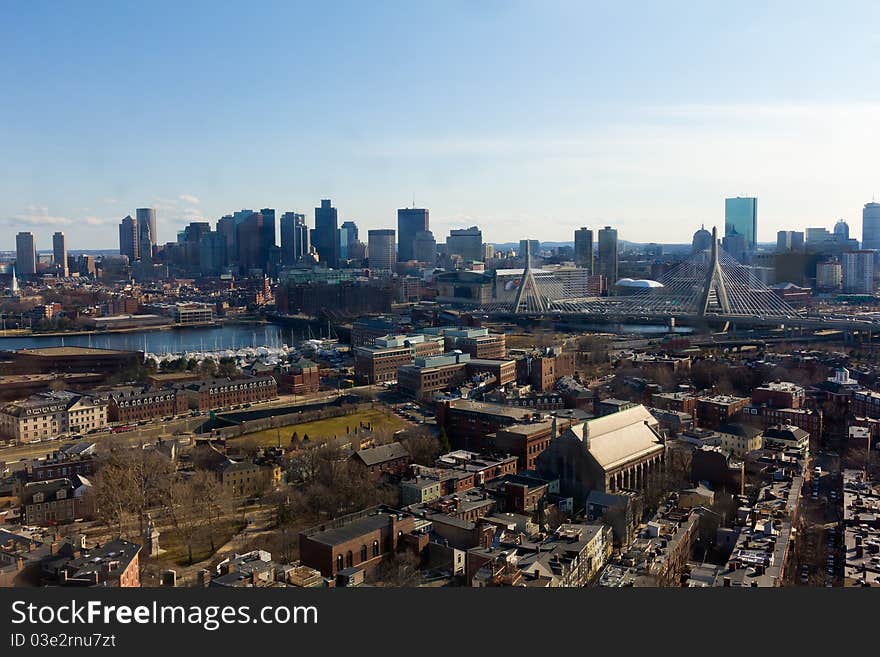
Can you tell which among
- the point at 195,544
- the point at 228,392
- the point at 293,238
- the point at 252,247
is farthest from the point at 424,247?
the point at 195,544

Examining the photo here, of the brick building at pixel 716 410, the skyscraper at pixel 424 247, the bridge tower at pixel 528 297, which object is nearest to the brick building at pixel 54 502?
the brick building at pixel 716 410

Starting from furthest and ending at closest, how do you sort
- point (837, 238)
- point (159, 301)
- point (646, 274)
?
point (837, 238)
point (646, 274)
point (159, 301)

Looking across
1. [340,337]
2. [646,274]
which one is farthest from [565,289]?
[340,337]

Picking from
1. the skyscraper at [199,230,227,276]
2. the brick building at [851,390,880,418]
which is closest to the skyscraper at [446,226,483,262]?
the skyscraper at [199,230,227,276]

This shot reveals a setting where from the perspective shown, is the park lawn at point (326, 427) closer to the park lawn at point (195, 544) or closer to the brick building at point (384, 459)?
the brick building at point (384, 459)

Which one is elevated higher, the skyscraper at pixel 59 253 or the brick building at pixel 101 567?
the skyscraper at pixel 59 253

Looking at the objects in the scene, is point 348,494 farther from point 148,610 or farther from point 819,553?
point 148,610

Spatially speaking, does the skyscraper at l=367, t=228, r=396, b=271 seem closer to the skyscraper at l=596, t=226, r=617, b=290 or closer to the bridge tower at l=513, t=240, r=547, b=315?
the skyscraper at l=596, t=226, r=617, b=290
